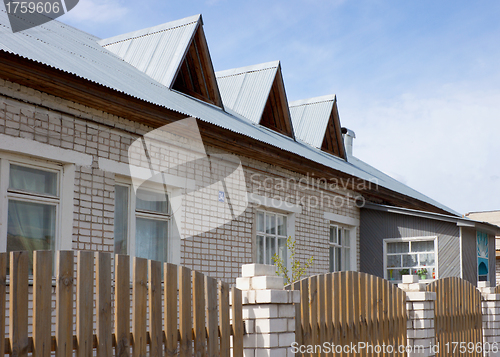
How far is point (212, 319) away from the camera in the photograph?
377 cm

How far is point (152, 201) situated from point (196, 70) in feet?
12.4

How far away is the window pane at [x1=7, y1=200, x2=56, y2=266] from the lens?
573cm

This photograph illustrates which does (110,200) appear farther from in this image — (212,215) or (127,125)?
(212,215)

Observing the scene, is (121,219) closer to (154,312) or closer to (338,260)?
(154,312)

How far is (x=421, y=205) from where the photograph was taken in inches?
567

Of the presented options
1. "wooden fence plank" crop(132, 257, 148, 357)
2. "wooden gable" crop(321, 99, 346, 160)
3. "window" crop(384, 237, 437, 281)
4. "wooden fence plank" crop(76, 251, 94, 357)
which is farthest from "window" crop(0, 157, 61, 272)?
"wooden gable" crop(321, 99, 346, 160)

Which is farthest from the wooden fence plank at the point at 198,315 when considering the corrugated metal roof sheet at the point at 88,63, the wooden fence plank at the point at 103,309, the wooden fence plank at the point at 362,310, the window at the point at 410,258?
the window at the point at 410,258

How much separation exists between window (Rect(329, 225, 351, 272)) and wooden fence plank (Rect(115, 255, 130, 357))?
882cm

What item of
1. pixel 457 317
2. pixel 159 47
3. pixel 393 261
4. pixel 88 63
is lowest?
pixel 457 317

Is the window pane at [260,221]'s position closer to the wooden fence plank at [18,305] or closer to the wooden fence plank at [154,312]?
the wooden fence plank at [154,312]

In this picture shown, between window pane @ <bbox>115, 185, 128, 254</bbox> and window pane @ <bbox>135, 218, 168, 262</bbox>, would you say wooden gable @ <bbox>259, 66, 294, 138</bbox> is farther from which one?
window pane @ <bbox>115, 185, 128, 254</bbox>

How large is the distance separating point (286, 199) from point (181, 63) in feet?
9.98

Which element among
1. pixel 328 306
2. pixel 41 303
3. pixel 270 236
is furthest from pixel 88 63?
pixel 41 303

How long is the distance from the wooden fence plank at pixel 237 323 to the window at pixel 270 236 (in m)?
5.36
